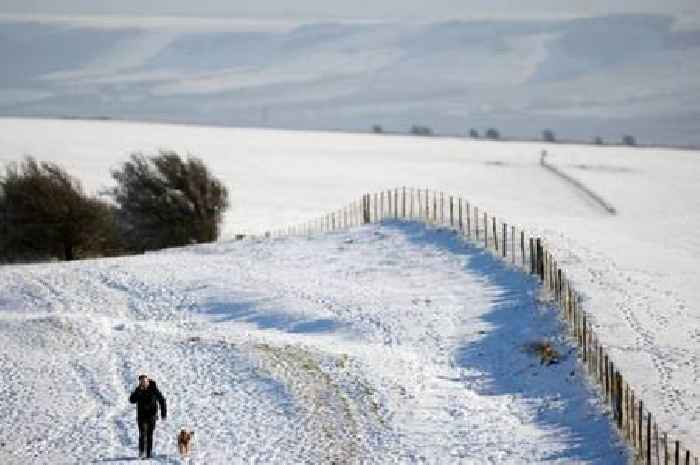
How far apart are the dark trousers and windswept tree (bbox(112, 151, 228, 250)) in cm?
4028

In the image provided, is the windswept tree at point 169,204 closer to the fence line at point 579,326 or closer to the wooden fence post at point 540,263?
the fence line at point 579,326

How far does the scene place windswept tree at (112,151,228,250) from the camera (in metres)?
68.4

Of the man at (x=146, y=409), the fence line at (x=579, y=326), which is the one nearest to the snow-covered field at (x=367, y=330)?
the fence line at (x=579, y=326)

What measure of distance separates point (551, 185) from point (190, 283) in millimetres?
48702

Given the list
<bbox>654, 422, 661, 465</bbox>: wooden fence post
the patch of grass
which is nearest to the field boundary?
the patch of grass

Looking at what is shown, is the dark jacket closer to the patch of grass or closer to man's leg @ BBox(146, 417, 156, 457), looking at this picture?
man's leg @ BBox(146, 417, 156, 457)

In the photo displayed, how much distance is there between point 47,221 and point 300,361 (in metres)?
31.1

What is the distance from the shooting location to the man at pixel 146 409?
27494mm

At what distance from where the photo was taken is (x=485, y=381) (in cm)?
3353

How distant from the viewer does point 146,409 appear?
27.5 metres

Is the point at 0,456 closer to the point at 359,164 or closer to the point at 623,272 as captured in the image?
the point at 623,272

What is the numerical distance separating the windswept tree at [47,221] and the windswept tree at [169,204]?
3.33 metres

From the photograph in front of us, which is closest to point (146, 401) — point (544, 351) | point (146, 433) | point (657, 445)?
point (146, 433)

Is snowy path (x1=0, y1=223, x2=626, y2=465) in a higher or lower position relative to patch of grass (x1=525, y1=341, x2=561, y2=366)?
lower
